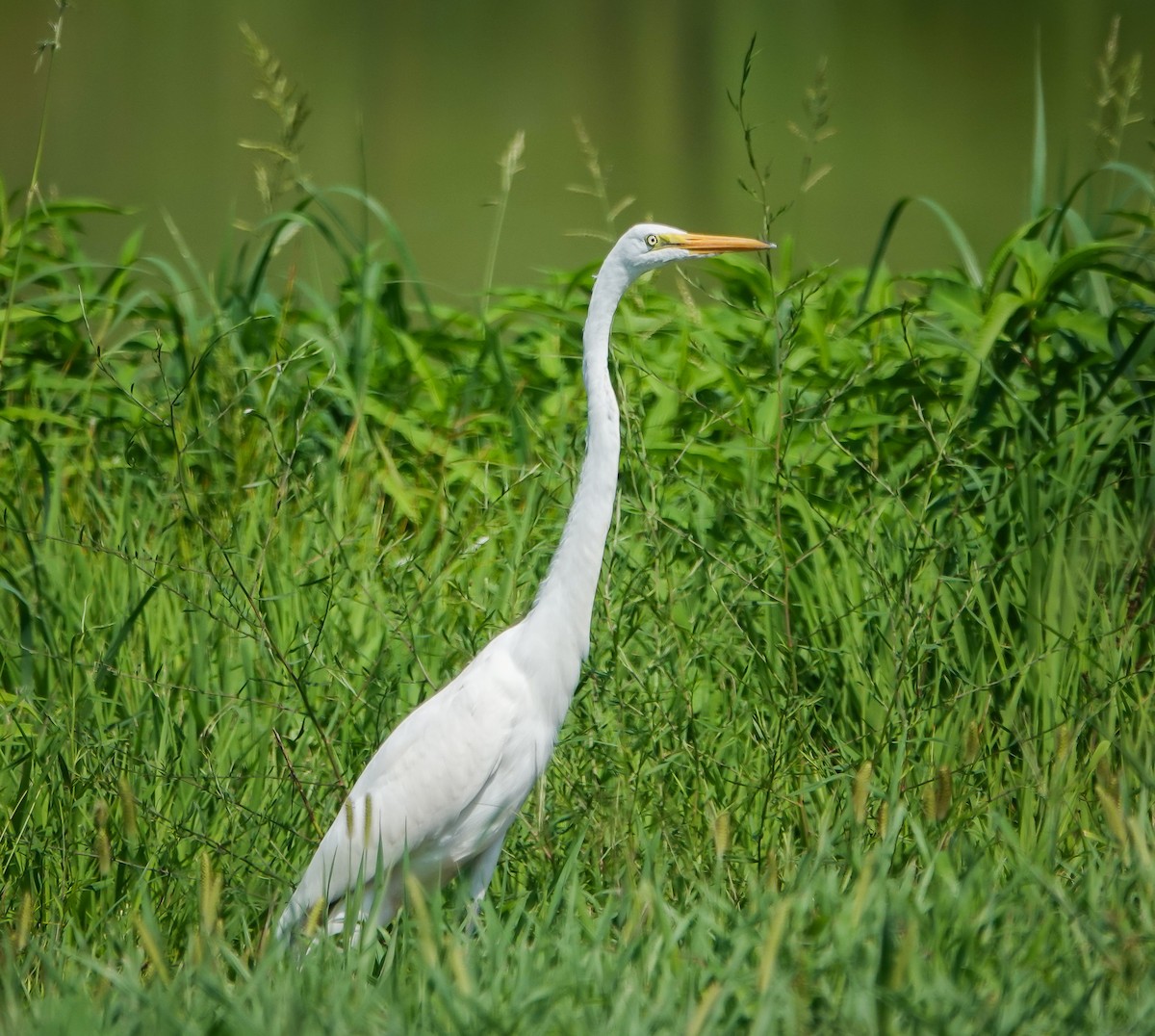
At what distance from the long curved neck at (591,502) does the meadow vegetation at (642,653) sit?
162 millimetres

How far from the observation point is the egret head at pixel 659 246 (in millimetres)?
2094

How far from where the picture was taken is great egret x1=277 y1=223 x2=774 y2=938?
2.08 metres

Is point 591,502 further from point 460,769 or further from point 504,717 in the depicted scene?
point 460,769

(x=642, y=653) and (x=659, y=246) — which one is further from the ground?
(x=659, y=246)

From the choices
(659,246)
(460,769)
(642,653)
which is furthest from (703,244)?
(460,769)

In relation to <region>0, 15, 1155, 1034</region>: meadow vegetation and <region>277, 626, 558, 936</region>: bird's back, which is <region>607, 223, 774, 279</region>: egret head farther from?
<region>277, 626, 558, 936</region>: bird's back

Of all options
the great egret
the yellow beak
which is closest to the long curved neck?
the great egret

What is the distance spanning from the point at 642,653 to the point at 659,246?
2.69ft

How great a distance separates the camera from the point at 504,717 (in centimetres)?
215

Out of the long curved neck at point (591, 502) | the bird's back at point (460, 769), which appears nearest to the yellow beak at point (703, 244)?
the long curved neck at point (591, 502)

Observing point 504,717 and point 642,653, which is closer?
point 504,717

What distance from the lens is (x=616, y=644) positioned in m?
2.28

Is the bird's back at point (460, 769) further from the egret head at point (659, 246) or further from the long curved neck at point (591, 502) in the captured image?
the egret head at point (659, 246)

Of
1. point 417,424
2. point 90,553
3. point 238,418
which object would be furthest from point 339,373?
point 90,553
